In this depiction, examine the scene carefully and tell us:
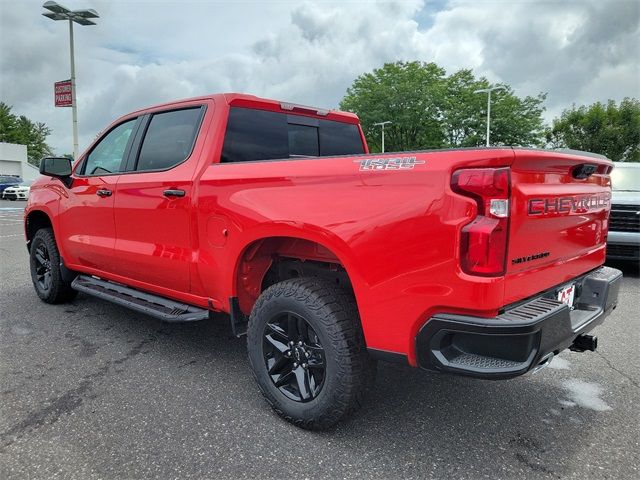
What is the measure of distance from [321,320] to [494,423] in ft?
→ 3.86

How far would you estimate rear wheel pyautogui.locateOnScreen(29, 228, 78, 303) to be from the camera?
4898mm

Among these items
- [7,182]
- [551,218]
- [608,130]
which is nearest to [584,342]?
[551,218]

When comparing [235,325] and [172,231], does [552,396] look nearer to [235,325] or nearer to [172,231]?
[235,325]

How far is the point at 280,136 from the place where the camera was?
11.8 ft

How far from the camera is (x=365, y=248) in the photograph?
226cm

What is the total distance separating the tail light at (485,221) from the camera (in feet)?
6.41

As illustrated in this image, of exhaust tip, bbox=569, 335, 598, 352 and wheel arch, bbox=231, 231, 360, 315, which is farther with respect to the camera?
wheel arch, bbox=231, 231, 360, 315

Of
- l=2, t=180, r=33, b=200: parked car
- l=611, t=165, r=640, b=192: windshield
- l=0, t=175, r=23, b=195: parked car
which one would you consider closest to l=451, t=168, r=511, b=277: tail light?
l=611, t=165, r=640, b=192: windshield

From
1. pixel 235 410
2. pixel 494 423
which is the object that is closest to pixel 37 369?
pixel 235 410

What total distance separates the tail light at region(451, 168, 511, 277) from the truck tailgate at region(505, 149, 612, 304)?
0.06 m

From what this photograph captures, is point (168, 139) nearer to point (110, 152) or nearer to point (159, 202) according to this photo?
point (159, 202)

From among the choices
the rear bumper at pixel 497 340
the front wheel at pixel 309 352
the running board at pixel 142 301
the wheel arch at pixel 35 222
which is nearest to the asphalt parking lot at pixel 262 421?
the front wheel at pixel 309 352

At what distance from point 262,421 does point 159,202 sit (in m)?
1.63

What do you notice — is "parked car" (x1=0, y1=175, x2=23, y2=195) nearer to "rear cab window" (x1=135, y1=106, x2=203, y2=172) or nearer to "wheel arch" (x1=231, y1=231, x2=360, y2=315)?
"rear cab window" (x1=135, y1=106, x2=203, y2=172)
